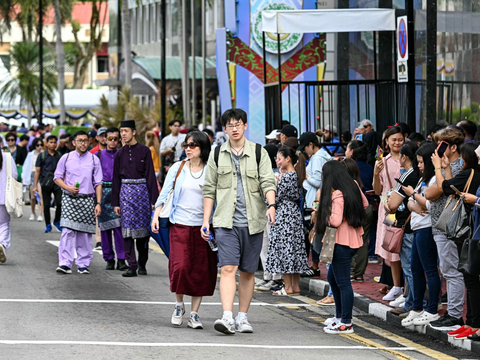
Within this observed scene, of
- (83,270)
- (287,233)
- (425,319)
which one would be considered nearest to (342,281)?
(425,319)

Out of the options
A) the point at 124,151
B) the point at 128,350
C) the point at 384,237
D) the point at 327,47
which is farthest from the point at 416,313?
the point at 327,47

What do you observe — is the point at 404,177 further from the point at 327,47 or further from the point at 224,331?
the point at 327,47

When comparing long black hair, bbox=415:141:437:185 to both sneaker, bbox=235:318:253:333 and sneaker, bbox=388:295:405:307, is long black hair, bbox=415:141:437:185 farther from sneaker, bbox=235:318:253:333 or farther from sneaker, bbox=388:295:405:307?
sneaker, bbox=235:318:253:333

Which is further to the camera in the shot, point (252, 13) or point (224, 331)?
point (252, 13)

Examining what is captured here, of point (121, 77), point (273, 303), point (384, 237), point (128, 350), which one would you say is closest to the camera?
point (128, 350)

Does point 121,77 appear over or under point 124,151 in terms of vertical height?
over

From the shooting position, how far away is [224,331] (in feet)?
28.2

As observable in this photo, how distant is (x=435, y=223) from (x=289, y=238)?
3069mm

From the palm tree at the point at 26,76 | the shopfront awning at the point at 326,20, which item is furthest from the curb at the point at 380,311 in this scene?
the palm tree at the point at 26,76

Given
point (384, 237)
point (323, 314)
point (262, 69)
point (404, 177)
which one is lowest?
point (323, 314)

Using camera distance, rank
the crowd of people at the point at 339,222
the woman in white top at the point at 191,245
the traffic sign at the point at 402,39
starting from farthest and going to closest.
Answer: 1. the traffic sign at the point at 402,39
2. the woman in white top at the point at 191,245
3. the crowd of people at the point at 339,222

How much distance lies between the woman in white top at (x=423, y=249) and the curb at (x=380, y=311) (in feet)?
0.53

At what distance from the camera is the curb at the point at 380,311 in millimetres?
8398

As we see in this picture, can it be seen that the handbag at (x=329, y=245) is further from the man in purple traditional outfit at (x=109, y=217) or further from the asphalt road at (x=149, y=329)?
the man in purple traditional outfit at (x=109, y=217)
